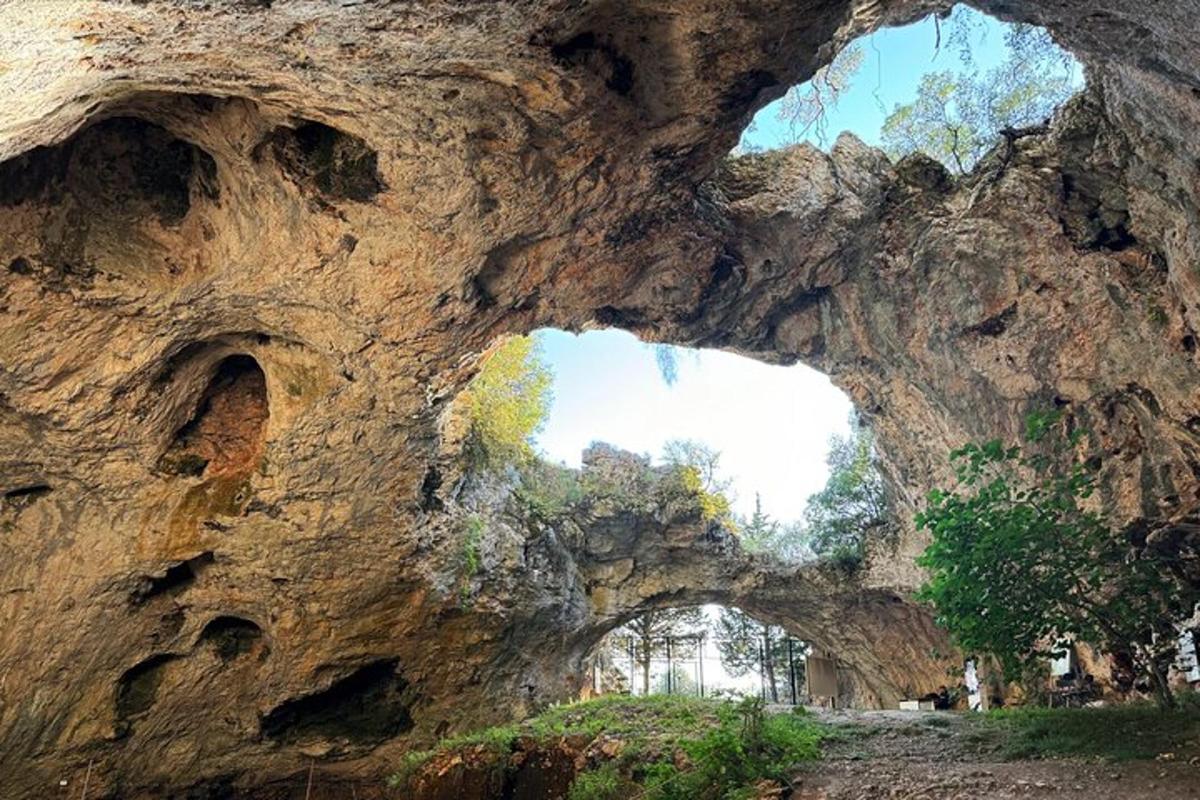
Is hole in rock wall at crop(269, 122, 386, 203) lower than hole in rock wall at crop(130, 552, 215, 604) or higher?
higher

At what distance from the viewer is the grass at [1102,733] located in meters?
7.28

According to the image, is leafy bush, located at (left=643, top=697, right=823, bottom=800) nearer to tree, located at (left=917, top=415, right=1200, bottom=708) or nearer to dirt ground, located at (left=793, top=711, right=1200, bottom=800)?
dirt ground, located at (left=793, top=711, right=1200, bottom=800)

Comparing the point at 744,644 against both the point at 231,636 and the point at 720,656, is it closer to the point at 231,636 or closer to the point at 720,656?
the point at 720,656

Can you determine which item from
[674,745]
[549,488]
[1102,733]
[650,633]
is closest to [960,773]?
[1102,733]

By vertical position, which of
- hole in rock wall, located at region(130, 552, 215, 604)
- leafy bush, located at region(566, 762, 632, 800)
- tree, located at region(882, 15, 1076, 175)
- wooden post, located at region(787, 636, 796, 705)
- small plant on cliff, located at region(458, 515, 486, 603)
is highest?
tree, located at region(882, 15, 1076, 175)

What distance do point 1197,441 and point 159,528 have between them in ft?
47.1

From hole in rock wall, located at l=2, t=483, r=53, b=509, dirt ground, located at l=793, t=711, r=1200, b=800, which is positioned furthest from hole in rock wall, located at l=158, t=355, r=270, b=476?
dirt ground, located at l=793, t=711, r=1200, b=800

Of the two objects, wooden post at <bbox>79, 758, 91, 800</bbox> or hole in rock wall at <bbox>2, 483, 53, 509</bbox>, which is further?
wooden post at <bbox>79, 758, 91, 800</bbox>

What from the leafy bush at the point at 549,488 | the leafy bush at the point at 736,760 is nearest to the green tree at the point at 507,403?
the leafy bush at the point at 549,488

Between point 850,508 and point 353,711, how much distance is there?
532 inches

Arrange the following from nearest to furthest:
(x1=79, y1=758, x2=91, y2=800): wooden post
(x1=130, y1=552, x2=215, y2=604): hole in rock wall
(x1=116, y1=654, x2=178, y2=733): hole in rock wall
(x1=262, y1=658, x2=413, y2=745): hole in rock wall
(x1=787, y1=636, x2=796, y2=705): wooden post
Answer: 1. (x1=130, y1=552, x2=215, y2=604): hole in rock wall
2. (x1=79, y1=758, x2=91, y2=800): wooden post
3. (x1=116, y1=654, x2=178, y2=733): hole in rock wall
4. (x1=262, y1=658, x2=413, y2=745): hole in rock wall
5. (x1=787, y1=636, x2=796, y2=705): wooden post

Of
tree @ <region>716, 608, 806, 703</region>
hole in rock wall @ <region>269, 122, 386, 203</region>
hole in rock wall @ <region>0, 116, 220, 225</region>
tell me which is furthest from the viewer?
tree @ <region>716, 608, 806, 703</region>

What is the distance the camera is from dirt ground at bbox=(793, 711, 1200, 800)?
6.22 metres

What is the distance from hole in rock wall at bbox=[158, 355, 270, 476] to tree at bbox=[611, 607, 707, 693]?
15474 millimetres
